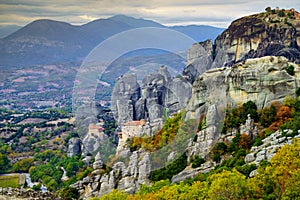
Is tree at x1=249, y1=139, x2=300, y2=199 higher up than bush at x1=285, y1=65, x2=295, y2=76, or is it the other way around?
bush at x1=285, y1=65, x2=295, y2=76

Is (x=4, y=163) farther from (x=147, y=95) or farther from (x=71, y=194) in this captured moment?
(x=71, y=194)

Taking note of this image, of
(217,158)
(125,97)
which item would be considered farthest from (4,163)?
(217,158)

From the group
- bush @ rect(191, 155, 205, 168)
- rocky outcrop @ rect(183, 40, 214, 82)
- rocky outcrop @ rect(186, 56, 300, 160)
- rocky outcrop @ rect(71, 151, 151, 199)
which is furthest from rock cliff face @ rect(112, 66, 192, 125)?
bush @ rect(191, 155, 205, 168)

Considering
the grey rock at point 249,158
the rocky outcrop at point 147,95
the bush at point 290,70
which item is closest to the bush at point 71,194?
the grey rock at point 249,158

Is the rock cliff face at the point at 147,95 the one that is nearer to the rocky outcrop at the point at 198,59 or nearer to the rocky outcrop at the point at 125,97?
the rocky outcrop at the point at 125,97

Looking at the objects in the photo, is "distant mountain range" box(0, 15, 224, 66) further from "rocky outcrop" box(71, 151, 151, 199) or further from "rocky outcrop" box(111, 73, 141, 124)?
"rocky outcrop" box(71, 151, 151, 199)
